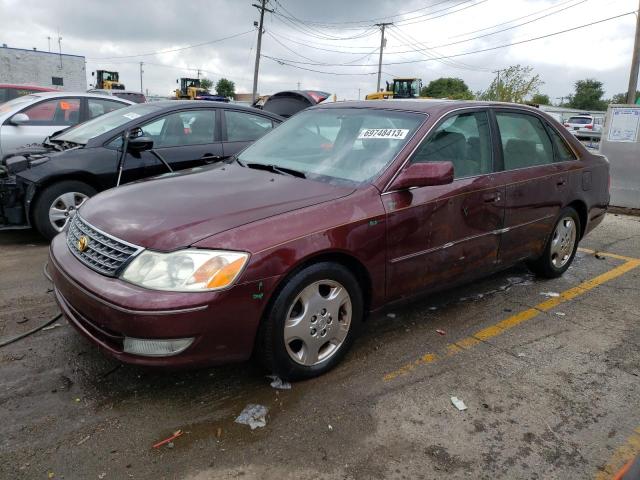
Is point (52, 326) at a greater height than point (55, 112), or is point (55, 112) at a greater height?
point (55, 112)

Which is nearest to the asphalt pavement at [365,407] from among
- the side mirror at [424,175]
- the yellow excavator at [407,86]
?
the side mirror at [424,175]

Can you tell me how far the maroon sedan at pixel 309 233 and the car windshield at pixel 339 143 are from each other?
0.04 feet

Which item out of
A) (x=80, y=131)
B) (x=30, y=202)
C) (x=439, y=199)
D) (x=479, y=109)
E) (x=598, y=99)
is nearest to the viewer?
(x=439, y=199)

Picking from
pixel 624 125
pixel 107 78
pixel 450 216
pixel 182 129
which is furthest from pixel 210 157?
pixel 107 78

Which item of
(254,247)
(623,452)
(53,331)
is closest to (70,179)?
(53,331)

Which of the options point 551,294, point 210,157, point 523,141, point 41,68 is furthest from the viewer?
point 41,68

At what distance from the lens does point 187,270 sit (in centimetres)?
239

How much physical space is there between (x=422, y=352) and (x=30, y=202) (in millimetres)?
4101

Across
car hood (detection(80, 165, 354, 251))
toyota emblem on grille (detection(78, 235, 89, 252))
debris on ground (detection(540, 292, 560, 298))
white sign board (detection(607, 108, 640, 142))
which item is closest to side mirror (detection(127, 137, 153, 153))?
car hood (detection(80, 165, 354, 251))

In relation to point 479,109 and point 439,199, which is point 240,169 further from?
point 479,109

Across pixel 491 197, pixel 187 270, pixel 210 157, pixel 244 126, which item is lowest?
pixel 187 270

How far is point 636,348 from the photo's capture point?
350 cm

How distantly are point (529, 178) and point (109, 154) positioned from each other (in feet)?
13.5

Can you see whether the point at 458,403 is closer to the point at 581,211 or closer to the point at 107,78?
the point at 581,211
